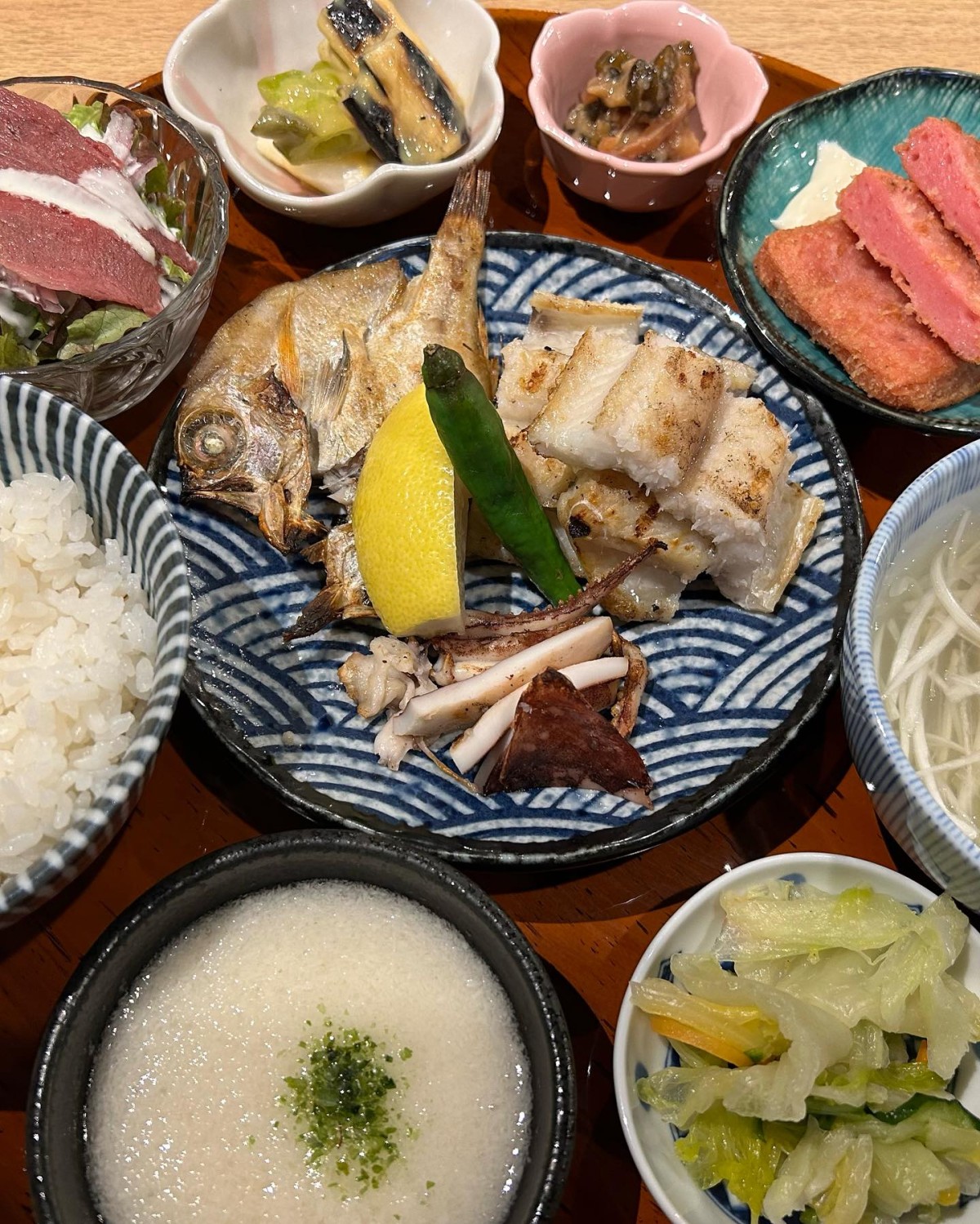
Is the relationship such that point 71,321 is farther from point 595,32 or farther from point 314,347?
point 595,32

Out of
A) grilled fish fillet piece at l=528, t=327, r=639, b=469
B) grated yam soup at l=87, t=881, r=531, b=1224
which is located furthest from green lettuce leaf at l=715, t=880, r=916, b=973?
grilled fish fillet piece at l=528, t=327, r=639, b=469

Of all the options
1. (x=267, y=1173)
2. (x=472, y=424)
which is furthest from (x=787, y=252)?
(x=267, y=1173)

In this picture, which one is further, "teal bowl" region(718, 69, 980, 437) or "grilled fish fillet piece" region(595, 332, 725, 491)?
"teal bowl" region(718, 69, 980, 437)

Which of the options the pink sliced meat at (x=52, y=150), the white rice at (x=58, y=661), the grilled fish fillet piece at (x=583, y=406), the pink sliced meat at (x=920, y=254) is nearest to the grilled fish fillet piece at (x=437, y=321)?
the grilled fish fillet piece at (x=583, y=406)

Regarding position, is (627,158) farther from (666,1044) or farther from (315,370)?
(666,1044)

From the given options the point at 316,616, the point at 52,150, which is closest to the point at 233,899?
the point at 316,616

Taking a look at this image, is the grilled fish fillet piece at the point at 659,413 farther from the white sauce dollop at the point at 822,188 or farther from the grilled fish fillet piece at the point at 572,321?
the white sauce dollop at the point at 822,188

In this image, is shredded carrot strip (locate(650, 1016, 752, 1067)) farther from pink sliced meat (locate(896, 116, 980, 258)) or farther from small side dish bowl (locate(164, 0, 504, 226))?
small side dish bowl (locate(164, 0, 504, 226))
